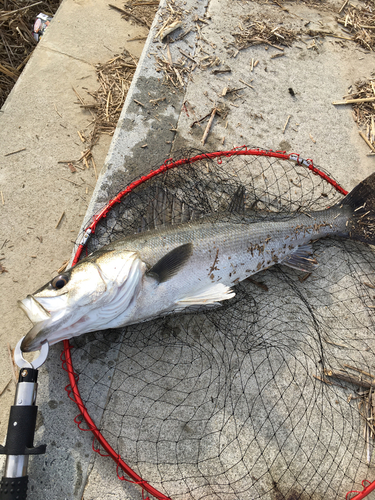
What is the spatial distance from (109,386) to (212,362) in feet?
3.61

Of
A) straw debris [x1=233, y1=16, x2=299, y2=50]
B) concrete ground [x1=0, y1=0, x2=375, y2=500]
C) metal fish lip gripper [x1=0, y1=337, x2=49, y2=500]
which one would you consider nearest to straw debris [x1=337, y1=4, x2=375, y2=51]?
concrete ground [x1=0, y1=0, x2=375, y2=500]

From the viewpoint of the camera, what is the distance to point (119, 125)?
4387mm

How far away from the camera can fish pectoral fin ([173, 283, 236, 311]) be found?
3.17m

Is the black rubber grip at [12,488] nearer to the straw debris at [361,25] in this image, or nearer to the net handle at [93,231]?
the net handle at [93,231]

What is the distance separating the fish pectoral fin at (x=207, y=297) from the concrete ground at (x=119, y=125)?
1.39 m

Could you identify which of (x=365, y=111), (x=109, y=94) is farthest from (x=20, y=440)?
(x=365, y=111)

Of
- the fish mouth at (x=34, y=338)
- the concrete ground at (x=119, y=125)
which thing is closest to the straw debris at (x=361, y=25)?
the concrete ground at (x=119, y=125)

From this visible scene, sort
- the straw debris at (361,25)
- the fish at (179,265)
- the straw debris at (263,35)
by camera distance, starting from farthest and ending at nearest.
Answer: the straw debris at (361,25)
the straw debris at (263,35)
the fish at (179,265)

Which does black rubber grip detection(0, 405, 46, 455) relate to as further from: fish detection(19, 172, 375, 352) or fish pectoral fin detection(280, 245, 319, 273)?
fish pectoral fin detection(280, 245, 319, 273)

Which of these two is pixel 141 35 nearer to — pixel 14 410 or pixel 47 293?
pixel 47 293

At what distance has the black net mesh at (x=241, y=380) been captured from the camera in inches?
127

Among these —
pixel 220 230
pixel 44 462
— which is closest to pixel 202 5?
pixel 220 230

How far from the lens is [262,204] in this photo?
4.25 meters

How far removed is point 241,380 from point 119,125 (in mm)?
3526
